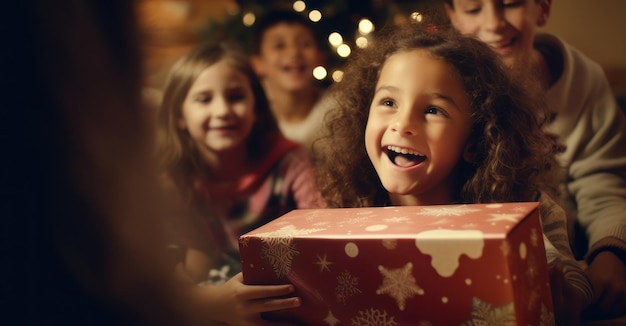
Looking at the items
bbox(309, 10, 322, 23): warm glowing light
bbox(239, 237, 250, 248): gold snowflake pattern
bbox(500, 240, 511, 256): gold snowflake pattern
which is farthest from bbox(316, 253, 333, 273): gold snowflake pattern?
bbox(309, 10, 322, 23): warm glowing light

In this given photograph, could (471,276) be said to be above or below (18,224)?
below

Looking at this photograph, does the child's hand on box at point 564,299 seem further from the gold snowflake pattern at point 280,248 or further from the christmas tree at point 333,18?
the christmas tree at point 333,18

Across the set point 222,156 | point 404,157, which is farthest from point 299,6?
point 404,157

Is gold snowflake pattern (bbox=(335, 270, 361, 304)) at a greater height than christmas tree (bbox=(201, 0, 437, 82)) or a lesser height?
lesser

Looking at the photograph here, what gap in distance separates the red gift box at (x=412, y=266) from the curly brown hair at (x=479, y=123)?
15 cm

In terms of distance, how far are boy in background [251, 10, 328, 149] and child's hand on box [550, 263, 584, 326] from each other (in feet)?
3.36

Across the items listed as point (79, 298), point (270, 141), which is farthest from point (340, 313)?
point (270, 141)

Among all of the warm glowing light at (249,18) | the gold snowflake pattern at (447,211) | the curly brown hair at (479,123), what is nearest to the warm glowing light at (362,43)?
the curly brown hair at (479,123)

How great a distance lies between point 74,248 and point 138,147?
11 centimetres

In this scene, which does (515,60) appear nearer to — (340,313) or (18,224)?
(340,313)

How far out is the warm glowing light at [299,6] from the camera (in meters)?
1.83

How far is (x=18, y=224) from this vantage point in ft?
1.73

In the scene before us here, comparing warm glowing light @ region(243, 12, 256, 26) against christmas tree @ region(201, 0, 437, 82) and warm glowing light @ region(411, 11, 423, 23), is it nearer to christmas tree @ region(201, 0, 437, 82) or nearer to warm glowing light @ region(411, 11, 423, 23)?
christmas tree @ region(201, 0, 437, 82)

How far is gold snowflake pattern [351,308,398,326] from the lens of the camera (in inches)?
28.2
